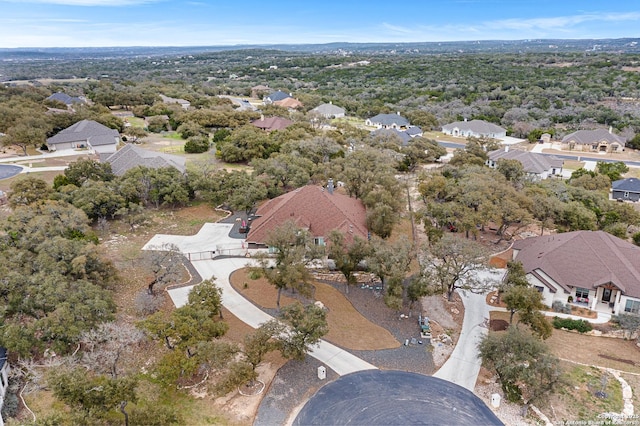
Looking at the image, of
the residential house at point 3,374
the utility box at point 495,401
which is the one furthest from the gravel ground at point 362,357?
the residential house at point 3,374

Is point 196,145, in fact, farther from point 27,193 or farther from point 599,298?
point 599,298

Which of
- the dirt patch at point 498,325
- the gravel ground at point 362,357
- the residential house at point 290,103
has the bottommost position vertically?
the dirt patch at point 498,325

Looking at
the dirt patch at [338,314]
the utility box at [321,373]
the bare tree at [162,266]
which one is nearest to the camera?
the utility box at [321,373]

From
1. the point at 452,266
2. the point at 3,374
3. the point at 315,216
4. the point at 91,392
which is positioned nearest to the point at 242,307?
the point at 315,216

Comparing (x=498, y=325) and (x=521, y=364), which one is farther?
(x=498, y=325)

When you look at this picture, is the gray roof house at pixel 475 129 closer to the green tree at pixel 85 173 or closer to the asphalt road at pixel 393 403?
the green tree at pixel 85 173
